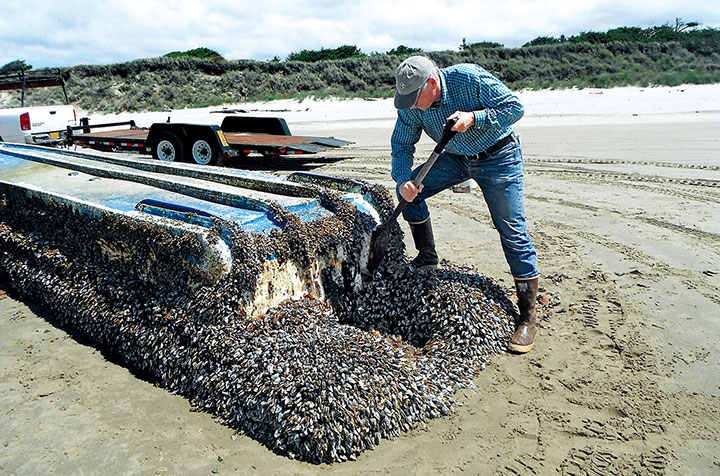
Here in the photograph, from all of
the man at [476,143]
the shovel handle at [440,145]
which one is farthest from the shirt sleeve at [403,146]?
the shovel handle at [440,145]

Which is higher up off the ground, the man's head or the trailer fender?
the man's head

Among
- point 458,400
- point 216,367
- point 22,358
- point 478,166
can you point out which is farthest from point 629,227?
point 22,358

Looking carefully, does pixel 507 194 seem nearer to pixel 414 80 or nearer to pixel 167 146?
pixel 414 80

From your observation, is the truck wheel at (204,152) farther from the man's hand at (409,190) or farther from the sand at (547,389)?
the man's hand at (409,190)

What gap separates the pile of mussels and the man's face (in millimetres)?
893

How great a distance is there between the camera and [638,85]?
24500mm

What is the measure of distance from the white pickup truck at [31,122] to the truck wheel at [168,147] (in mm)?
3379

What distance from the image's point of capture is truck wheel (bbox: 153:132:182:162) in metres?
9.31

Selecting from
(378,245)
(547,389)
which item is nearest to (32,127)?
(378,245)

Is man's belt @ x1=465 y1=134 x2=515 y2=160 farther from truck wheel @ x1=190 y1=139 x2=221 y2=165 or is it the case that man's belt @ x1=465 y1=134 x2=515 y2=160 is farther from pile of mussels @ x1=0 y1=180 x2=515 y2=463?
truck wheel @ x1=190 y1=139 x2=221 y2=165

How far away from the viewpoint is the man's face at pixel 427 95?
10.5ft

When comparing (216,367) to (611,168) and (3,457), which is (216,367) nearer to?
(3,457)

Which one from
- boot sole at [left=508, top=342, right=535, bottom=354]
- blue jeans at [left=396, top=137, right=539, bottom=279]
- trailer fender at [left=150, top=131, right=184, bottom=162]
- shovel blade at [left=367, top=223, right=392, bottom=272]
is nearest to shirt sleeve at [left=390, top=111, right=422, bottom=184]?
blue jeans at [left=396, top=137, right=539, bottom=279]

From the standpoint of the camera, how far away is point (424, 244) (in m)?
4.09
